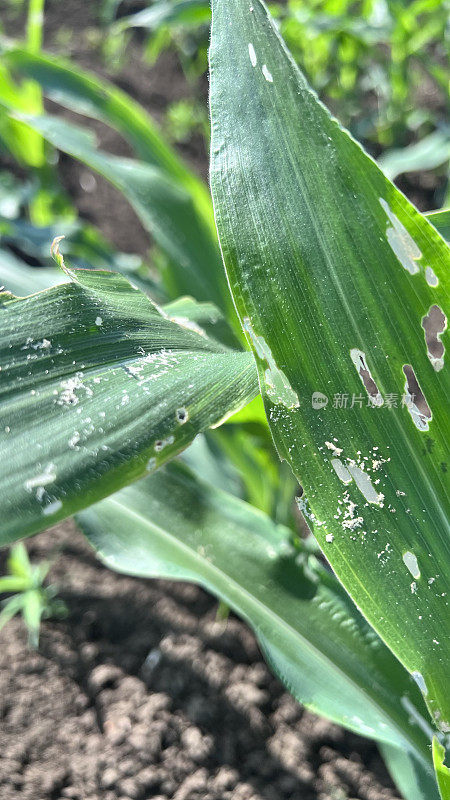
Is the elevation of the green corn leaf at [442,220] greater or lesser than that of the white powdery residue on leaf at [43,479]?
greater

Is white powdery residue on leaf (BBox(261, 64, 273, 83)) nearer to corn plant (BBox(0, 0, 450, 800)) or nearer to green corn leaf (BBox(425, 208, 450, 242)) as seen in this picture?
corn plant (BBox(0, 0, 450, 800))

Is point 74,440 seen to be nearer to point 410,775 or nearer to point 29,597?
point 410,775

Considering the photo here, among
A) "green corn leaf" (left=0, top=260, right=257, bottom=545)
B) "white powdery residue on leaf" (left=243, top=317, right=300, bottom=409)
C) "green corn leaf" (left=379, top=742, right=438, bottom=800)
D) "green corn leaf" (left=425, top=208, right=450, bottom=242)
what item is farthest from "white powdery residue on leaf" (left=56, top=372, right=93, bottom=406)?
"green corn leaf" (left=379, top=742, right=438, bottom=800)

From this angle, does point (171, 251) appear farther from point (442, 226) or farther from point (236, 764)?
point (236, 764)

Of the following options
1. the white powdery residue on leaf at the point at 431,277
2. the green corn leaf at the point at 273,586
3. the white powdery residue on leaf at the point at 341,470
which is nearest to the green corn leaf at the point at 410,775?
the green corn leaf at the point at 273,586

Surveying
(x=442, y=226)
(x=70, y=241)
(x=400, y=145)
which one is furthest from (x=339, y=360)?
(x=400, y=145)

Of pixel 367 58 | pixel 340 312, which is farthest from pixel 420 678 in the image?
pixel 367 58

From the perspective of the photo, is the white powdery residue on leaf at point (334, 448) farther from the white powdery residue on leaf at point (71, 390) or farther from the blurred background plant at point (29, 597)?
the blurred background plant at point (29, 597)
